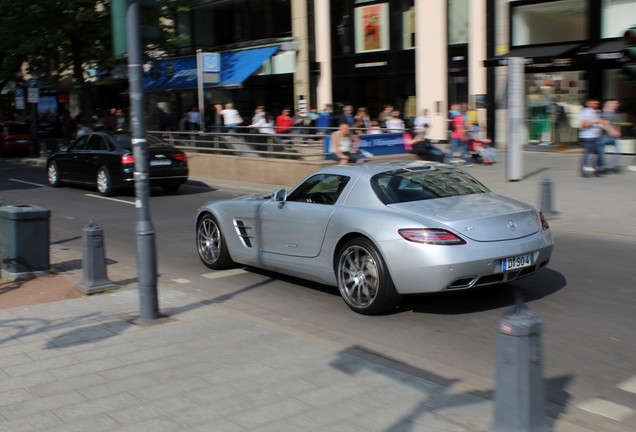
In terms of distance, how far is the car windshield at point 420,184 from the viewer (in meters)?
6.97

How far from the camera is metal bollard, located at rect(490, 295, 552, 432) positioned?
3756mm

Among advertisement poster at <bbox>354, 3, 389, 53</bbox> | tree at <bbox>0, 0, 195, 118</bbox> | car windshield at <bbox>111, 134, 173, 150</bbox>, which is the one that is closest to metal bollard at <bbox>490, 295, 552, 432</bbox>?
car windshield at <bbox>111, 134, 173, 150</bbox>

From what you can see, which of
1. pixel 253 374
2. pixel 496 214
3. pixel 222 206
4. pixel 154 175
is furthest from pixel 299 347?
pixel 154 175

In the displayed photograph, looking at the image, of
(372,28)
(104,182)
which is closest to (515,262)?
(104,182)

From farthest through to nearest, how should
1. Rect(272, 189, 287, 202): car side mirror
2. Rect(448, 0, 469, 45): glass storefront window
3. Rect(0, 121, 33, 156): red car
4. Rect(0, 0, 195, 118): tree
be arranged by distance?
1. Rect(0, 121, 33, 156): red car
2. Rect(0, 0, 195, 118): tree
3. Rect(448, 0, 469, 45): glass storefront window
4. Rect(272, 189, 287, 202): car side mirror

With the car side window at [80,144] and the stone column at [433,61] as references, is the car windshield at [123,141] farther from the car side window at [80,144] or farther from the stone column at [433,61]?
the stone column at [433,61]

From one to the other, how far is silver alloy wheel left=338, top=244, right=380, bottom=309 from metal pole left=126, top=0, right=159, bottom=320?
71.3 inches

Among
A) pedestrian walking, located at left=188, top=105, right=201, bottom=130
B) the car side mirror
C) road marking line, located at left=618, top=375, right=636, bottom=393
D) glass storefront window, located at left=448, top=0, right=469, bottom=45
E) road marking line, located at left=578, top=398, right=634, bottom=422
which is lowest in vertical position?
road marking line, located at left=618, top=375, right=636, bottom=393

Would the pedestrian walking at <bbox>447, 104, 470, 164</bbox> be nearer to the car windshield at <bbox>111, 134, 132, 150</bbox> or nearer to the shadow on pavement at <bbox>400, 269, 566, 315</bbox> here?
the car windshield at <bbox>111, 134, 132, 150</bbox>

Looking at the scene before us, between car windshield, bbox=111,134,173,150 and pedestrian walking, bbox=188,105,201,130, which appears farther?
pedestrian walking, bbox=188,105,201,130

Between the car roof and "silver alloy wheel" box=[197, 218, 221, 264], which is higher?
the car roof

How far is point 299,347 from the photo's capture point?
564cm

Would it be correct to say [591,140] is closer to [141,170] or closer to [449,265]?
[449,265]

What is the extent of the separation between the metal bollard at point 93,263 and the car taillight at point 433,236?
353cm
